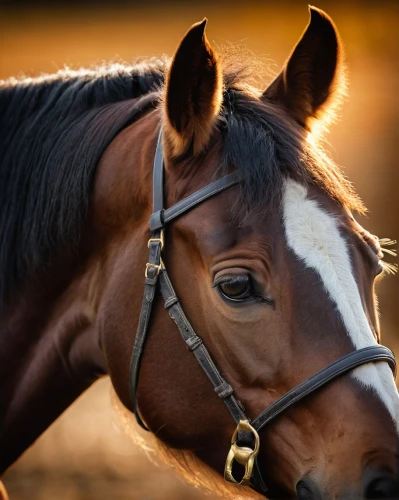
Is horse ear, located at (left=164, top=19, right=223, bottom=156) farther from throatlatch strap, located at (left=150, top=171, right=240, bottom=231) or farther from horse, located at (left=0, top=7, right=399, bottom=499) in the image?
throatlatch strap, located at (left=150, top=171, right=240, bottom=231)

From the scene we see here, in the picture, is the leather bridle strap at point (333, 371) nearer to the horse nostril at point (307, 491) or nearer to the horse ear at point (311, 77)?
the horse nostril at point (307, 491)

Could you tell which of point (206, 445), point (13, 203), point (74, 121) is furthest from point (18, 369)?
point (74, 121)

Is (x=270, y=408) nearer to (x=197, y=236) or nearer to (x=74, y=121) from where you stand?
(x=197, y=236)

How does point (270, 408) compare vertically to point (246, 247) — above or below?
below

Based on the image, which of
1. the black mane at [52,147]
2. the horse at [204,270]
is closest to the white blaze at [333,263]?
the horse at [204,270]

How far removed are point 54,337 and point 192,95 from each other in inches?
35.2

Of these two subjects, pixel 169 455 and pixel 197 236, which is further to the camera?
pixel 169 455

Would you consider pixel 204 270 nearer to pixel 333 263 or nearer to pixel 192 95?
pixel 333 263

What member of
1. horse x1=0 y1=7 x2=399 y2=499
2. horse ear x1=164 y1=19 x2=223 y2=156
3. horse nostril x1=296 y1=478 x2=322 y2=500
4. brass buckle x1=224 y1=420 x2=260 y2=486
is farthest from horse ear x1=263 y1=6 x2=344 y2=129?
horse nostril x1=296 y1=478 x2=322 y2=500

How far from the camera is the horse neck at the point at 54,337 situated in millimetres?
2029

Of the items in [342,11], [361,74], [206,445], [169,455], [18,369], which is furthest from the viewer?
[361,74]

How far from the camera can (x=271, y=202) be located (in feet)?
5.64

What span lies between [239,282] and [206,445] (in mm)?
502

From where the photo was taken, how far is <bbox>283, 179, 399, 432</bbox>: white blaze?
5.12 feet
